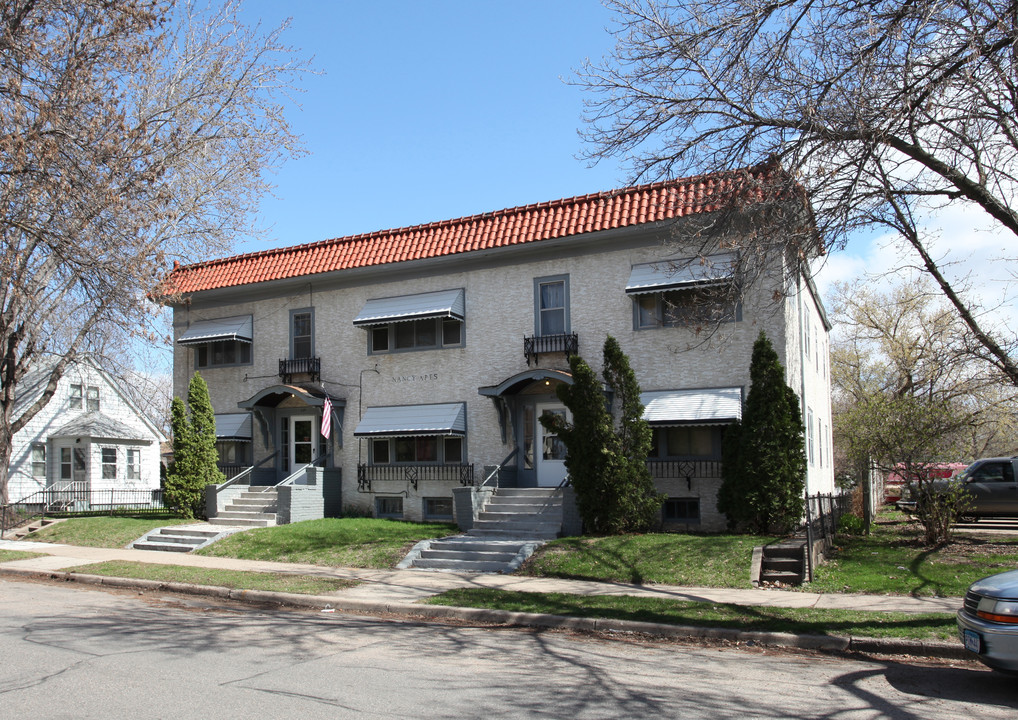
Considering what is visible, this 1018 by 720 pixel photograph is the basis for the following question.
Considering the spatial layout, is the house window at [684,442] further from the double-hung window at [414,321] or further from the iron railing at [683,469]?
the double-hung window at [414,321]

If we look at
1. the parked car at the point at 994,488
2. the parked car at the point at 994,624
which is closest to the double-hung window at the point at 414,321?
the parked car at the point at 994,488

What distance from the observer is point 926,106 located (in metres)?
9.68

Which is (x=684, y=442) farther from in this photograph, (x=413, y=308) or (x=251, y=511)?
(x=251, y=511)

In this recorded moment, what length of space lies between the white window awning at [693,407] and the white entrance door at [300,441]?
1027 centimetres

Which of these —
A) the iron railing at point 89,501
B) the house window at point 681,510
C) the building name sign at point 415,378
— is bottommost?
the iron railing at point 89,501

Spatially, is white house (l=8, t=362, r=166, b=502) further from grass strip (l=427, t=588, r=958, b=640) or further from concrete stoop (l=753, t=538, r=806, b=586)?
concrete stoop (l=753, t=538, r=806, b=586)

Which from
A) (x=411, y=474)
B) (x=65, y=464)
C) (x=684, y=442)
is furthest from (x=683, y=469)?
(x=65, y=464)

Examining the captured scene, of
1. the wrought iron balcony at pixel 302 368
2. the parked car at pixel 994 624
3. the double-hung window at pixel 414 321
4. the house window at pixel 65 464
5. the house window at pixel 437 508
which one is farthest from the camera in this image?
the house window at pixel 65 464

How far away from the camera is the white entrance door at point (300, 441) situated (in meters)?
23.4

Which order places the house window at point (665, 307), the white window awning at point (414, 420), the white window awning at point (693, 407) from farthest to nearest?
the white window awning at point (414, 420) < the house window at point (665, 307) < the white window awning at point (693, 407)

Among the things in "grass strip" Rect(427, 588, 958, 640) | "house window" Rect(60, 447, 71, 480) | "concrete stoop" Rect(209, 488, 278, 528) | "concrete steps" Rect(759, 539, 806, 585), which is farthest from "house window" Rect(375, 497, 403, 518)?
"house window" Rect(60, 447, 71, 480)

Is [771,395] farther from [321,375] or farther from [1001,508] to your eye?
[321,375]

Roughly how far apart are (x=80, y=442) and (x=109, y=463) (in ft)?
4.99

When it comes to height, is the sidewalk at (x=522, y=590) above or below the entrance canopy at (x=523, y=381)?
below
